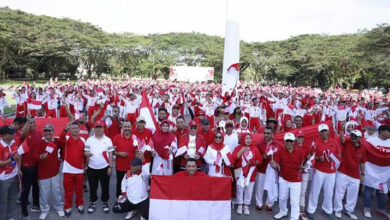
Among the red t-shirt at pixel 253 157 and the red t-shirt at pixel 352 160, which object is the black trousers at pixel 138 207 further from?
the red t-shirt at pixel 352 160

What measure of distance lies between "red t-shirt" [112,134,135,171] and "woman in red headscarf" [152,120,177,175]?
0.44 metres

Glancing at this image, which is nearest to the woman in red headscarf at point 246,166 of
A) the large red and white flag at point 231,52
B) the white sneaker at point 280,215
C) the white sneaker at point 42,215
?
the white sneaker at point 280,215

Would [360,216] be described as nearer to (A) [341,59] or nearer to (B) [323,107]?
(B) [323,107]

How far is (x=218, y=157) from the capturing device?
5.56 m

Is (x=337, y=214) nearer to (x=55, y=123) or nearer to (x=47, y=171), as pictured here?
(x=47, y=171)

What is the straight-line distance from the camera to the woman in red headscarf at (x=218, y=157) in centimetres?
556

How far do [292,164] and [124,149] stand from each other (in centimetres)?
302

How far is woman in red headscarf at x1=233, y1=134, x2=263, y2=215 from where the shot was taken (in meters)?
5.72

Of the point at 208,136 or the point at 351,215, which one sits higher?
the point at 208,136

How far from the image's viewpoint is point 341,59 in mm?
42531

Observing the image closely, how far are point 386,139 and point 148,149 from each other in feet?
15.0

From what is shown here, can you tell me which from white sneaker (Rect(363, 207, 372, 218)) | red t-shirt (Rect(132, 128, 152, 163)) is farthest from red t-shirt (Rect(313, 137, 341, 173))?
red t-shirt (Rect(132, 128, 152, 163))

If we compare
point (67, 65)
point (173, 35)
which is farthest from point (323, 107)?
point (173, 35)

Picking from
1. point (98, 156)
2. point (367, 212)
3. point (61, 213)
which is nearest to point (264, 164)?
point (367, 212)
